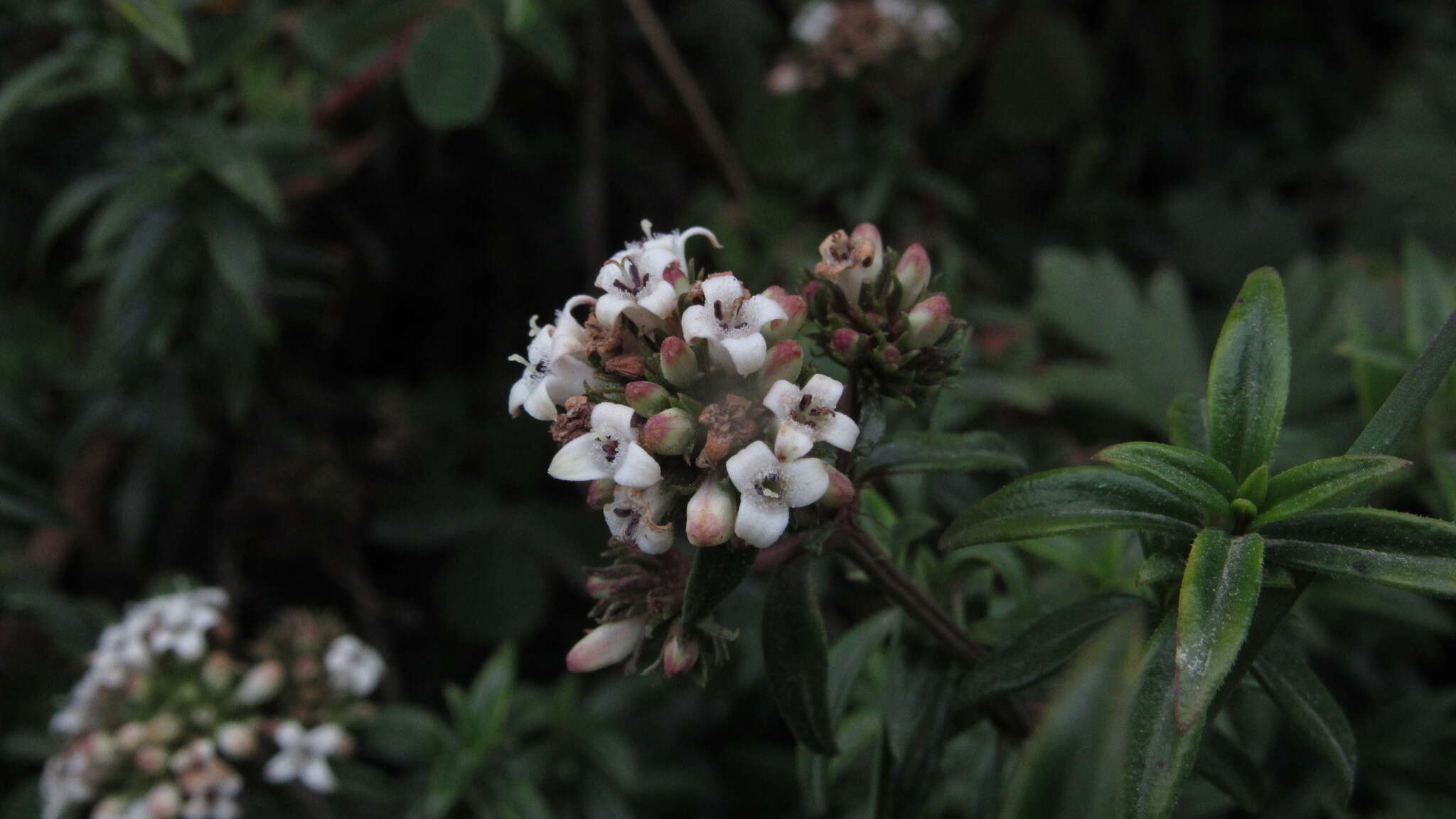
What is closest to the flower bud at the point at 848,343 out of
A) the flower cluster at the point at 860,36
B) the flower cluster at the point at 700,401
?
the flower cluster at the point at 700,401

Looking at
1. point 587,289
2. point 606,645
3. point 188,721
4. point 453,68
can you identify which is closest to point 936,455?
point 606,645

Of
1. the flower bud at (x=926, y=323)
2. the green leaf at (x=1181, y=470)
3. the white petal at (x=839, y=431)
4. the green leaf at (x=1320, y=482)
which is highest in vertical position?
the flower bud at (x=926, y=323)

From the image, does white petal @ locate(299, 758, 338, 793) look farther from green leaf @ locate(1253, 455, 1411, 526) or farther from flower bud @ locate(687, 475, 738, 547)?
green leaf @ locate(1253, 455, 1411, 526)

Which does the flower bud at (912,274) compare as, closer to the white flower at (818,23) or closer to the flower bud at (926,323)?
the flower bud at (926,323)

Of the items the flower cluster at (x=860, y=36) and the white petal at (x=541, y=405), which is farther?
the flower cluster at (x=860, y=36)

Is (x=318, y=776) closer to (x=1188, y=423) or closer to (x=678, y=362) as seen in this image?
(x=678, y=362)
